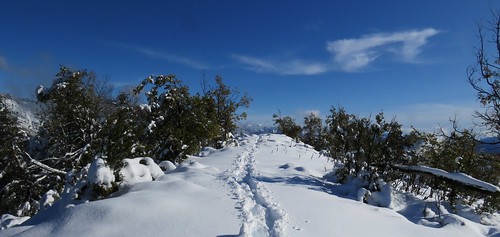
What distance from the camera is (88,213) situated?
5.73 meters

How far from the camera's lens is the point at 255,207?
7.27 metres

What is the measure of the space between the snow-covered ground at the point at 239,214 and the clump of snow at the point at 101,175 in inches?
20.2

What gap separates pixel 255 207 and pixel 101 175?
3887 mm

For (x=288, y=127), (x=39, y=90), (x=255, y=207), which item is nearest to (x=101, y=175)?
(x=255, y=207)

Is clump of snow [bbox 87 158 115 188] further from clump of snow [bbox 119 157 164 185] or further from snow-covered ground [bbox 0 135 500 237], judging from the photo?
clump of snow [bbox 119 157 164 185]

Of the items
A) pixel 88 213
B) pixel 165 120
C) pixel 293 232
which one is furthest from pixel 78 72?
pixel 293 232

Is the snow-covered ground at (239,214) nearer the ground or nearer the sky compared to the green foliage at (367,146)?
nearer the ground

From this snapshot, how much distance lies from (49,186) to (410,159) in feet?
55.3

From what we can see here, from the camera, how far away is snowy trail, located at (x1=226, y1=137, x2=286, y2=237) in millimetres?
5898

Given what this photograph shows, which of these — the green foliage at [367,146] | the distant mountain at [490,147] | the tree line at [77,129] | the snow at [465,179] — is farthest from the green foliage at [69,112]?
the distant mountain at [490,147]

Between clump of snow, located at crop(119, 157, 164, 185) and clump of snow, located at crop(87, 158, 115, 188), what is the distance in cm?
69

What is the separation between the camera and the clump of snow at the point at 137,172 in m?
8.55

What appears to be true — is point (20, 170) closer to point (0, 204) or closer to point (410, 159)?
point (0, 204)

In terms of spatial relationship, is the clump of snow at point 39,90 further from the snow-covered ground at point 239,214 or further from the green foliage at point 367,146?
the green foliage at point 367,146
